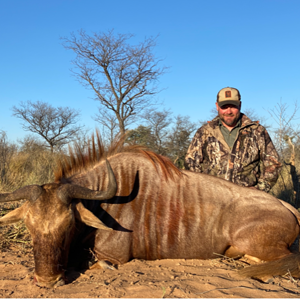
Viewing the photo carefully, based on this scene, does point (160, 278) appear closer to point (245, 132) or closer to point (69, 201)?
point (69, 201)

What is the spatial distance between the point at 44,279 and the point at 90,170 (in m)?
1.37

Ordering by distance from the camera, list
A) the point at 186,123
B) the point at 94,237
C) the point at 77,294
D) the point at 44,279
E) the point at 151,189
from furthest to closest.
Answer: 1. the point at 186,123
2. the point at 151,189
3. the point at 94,237
4. the point at 44,279
5. the point at 77,294

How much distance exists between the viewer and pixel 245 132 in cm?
521

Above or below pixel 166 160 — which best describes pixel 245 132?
above

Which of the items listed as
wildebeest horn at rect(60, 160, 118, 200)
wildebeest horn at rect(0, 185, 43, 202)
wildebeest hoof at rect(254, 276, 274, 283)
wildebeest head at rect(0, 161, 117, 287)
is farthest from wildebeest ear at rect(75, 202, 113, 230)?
wildebeest hoof at rect(254, 276, 274, 283)

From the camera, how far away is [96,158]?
394cm

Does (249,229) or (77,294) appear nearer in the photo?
(77,294)

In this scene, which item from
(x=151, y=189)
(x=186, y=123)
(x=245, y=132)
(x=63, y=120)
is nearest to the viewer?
(x=151, y=189)

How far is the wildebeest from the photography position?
351cm

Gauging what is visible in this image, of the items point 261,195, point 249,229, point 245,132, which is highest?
point 245,132

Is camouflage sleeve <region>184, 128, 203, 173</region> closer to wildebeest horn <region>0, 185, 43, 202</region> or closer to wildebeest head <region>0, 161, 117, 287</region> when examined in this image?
wildebeest head <region>0, 161, 117, 287</region>

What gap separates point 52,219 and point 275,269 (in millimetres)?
2221

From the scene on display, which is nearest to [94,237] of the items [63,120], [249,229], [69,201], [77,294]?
[69,201]

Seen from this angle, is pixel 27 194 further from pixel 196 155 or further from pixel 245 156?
pixel 245 156
